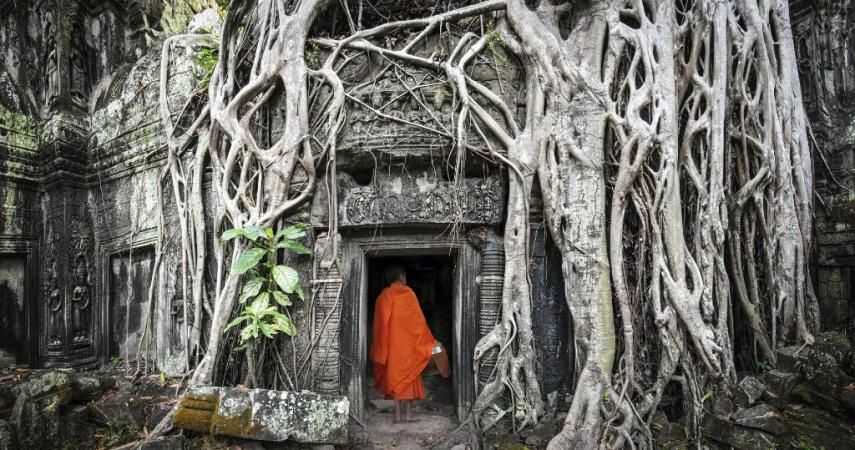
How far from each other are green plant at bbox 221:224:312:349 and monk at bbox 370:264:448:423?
38.9 inches

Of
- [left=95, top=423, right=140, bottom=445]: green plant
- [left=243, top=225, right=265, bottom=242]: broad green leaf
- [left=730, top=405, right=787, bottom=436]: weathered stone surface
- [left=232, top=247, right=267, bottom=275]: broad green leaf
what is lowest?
[left=95, top=423, right=140, bottom=445]: green plant

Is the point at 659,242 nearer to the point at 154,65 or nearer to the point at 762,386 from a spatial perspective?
the point at 762,386

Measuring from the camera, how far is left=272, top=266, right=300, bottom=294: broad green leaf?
3090 millimetres

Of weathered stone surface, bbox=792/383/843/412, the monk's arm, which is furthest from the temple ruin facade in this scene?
weathered stone surface, bbox=792/383/843/412

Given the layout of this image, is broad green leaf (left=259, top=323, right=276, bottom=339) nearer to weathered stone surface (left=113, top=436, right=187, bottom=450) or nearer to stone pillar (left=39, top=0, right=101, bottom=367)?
weathered stone surface (left=113, top=436, right=187, bottom=450)

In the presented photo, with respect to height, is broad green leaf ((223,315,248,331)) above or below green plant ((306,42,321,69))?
below

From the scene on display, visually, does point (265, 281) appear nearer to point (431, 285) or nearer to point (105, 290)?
point (105, 290)

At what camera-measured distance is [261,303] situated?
3146 mm

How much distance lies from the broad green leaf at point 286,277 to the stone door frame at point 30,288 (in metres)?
3.50

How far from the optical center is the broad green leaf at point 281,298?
3137mm

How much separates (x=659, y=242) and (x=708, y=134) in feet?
3.29

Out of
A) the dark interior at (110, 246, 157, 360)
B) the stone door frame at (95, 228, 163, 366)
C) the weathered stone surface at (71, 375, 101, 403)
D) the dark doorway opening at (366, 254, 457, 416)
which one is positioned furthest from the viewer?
the dark doorway opening at (366, 254, 457, 416)

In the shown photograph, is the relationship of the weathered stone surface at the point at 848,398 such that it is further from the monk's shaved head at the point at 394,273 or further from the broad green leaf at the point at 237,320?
the broad green leaf at the point at 237,320

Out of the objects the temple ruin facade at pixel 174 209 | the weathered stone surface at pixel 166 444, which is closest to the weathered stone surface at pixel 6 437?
the weathered stone surface at pixel 166 444
